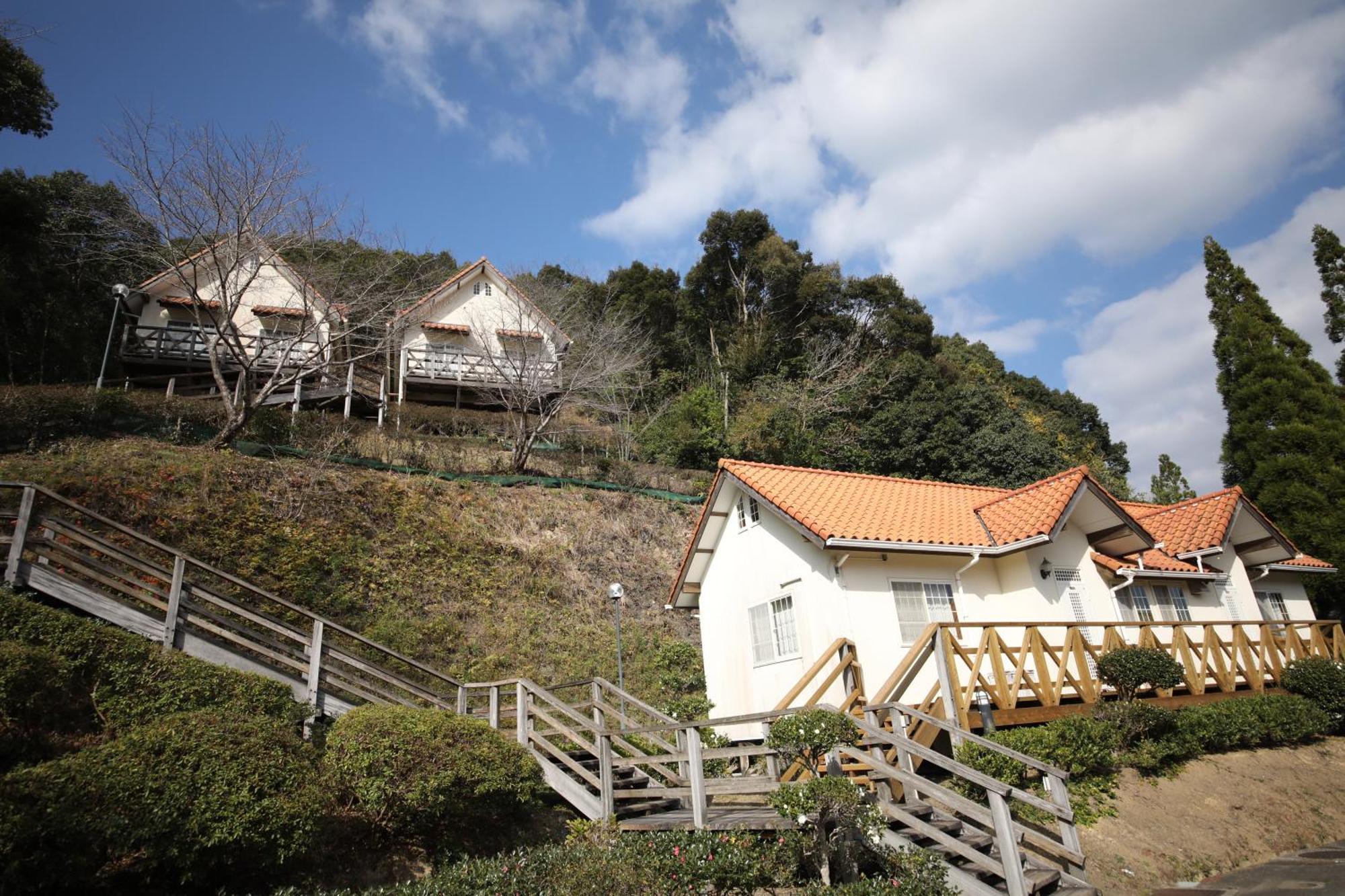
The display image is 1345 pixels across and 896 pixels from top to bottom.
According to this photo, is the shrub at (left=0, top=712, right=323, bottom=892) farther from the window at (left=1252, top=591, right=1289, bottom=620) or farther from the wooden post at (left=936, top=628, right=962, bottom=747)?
the window at (left=1252, top=591, right=1289, bottom=620)

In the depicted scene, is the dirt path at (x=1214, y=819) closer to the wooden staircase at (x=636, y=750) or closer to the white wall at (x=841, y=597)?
the wooden staircase at (x=636, y=750)

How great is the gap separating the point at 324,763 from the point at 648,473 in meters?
19.7

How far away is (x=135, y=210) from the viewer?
19547mm

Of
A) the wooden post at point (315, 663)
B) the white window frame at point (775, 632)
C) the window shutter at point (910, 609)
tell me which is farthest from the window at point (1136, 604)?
the wooden post at point (315, 663)

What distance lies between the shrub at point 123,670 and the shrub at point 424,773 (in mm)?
1407

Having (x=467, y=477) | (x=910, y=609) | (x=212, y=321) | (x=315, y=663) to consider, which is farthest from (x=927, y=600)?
(x=212, y=321)

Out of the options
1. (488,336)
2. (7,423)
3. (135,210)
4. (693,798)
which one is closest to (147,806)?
(693,798)

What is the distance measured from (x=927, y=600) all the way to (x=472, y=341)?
1007 inches

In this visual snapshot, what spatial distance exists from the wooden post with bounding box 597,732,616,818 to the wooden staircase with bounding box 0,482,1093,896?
0.07 feet

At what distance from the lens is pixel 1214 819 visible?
36.1 ft

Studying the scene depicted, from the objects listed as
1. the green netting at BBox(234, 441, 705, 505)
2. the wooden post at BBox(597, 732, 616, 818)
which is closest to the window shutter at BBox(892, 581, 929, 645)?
the wooden post at BBox(597, 732, 616, 818)

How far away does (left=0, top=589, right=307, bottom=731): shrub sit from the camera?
25.9 feet

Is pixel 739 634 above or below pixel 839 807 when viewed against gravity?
above

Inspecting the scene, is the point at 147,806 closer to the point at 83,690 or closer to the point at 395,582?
the point at 83,690
